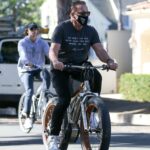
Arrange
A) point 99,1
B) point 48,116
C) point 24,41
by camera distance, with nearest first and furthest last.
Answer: point 48,116, point 24,41, point 99,1

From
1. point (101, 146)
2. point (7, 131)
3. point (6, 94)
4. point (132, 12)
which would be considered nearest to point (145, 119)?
point (6, 94)

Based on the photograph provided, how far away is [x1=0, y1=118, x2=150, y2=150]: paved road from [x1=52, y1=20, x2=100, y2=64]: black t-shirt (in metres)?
1.99

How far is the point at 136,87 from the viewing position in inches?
945

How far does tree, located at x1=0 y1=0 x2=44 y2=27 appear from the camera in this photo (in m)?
60.2

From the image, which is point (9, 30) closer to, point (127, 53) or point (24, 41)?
point (127, 53)

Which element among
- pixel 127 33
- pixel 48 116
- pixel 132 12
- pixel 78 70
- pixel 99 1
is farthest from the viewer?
pixel 99 1

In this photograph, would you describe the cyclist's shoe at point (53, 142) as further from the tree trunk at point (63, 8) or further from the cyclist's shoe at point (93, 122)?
the tree trunk at point (63, 8)

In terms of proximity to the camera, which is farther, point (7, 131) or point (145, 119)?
point (145, 119)

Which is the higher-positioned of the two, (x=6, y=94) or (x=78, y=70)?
(x=78, y=70)

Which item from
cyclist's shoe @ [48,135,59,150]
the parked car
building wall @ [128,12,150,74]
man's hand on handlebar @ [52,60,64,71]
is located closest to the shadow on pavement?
the parked car

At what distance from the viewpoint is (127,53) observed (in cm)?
Result: 3073

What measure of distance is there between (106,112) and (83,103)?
0.43m

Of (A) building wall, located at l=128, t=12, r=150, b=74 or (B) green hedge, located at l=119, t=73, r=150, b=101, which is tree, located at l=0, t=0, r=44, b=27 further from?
(B) green hedge, located at l=119, t=73, r=150, b=101

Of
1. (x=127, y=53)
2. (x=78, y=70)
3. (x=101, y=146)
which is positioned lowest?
(x=127, y=53)
